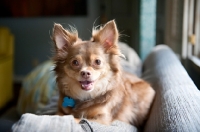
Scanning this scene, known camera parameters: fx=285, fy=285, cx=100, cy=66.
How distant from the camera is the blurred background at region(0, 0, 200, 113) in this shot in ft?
8.27

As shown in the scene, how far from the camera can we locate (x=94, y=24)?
324cm

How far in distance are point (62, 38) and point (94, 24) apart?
1.82m

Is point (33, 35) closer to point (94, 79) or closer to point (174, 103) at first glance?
point (94, 79)

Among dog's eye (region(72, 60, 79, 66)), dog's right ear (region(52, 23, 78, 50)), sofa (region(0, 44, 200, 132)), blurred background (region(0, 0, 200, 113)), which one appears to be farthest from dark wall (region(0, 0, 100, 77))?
dog's eye (region(72, 60, 79, 66))

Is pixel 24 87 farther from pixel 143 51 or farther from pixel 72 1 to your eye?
pixel 72 1

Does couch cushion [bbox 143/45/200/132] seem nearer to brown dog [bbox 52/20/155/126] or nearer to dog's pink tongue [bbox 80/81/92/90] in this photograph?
brown dog [bbox 52/20/155/126]

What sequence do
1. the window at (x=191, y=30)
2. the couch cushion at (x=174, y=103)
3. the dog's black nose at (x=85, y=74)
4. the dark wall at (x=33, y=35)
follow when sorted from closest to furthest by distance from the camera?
the couch cushion at (x=174, y=103) < the dog's black nose at (x=85, y=74) < the window at (x=191, y=30) < the dark wall at (x=33, y=35)

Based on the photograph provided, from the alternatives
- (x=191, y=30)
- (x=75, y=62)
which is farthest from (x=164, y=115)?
(x=191, y=30)

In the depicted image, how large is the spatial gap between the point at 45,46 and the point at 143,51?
1912 millimetres

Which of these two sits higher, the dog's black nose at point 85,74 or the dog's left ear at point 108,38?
the dog's left ear at point 108,38

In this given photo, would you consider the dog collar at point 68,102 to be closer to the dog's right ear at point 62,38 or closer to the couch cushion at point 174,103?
the dog's right ear at point 62,38

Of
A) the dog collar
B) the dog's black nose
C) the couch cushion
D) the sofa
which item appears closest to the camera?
the sofa

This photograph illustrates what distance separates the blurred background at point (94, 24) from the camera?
2.52 meters

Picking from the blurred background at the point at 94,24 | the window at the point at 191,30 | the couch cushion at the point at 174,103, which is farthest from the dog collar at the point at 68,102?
the window at the point at 191,30
